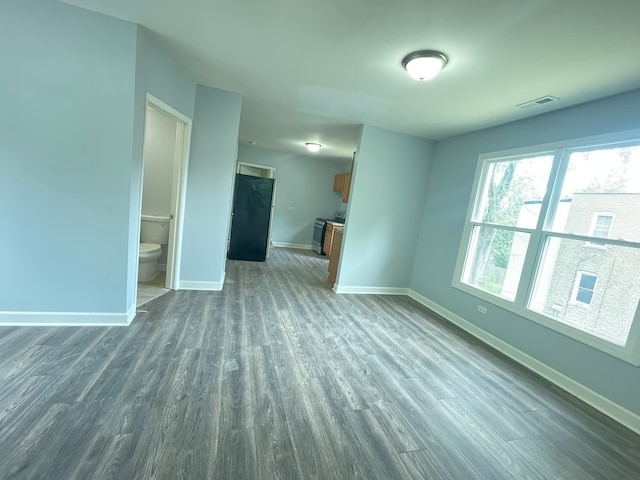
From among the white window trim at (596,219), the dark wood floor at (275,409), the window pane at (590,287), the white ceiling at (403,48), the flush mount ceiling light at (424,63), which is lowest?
the dark wood floor at (275,409)

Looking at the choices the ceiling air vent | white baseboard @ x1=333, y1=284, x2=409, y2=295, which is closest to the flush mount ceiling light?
the ceiling air vent

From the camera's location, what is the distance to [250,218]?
218 inches

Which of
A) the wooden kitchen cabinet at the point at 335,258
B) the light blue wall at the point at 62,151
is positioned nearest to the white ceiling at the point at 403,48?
the light blue wall at the point at 62,151

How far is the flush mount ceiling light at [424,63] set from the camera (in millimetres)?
2010

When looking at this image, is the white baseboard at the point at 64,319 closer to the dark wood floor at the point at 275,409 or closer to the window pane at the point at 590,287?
the dark wood floor at the point at 275,409

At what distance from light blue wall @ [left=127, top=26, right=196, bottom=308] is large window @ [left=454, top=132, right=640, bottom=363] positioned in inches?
147

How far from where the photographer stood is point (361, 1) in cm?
162

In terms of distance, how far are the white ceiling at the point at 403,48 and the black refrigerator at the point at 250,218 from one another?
7.44 ft

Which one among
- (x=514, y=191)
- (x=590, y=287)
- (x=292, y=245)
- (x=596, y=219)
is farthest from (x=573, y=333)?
(x=292, y=245)

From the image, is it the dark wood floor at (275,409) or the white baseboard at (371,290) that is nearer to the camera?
the dark wood floor at (275,409)

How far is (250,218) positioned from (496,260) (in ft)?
13.9

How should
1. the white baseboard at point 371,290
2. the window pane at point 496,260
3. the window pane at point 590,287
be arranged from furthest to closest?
the white baseboard at point 371,290 < the window pane at point 496,260 < the window pane at point 590,287

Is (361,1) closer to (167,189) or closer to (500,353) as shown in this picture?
(500,353)

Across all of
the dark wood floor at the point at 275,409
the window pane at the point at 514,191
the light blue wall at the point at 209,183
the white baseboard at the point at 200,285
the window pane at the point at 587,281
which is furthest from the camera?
the white baseboard at the point at 200,285
